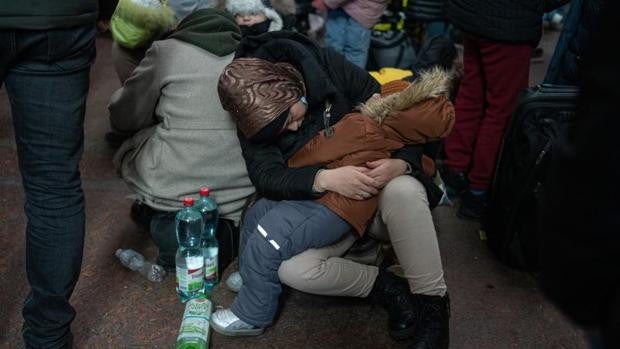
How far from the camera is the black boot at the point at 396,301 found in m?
2.16

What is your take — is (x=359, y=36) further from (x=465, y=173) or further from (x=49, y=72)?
(x=49, y=72)

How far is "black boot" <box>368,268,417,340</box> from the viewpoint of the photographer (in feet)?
7.09

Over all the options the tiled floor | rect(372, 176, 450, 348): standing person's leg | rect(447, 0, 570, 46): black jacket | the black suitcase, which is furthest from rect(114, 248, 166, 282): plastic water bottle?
rect(447, 0, 570, 46): black jacket

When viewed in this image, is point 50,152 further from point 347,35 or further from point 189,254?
point 347,35

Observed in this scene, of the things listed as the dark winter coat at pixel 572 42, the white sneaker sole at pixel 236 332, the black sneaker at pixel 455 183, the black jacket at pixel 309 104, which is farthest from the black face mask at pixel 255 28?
the dark winter coat at pixel 572 42

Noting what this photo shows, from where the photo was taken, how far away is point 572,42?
3049 millimetres

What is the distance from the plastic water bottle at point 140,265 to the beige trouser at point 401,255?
0.61 metres

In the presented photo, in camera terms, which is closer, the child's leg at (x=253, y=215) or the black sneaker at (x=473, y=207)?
the child's leg at (x=253, y=215)

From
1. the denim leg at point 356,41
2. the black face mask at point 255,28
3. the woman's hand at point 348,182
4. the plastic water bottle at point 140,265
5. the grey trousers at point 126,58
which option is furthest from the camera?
the denim leg at point 356,41

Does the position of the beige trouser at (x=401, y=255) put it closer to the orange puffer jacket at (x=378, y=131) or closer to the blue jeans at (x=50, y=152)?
the orange puffer jacket at (x=378, y=131)

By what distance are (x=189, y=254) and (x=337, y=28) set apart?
2107mm

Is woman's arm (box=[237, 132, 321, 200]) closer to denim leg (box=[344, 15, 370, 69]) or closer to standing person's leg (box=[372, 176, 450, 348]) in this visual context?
standing person's leg (box=[372, 176, 450, 348])

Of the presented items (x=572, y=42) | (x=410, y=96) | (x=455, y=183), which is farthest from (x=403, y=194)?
(x=572, y=42)

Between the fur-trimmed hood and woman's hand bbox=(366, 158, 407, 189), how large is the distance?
150mm
